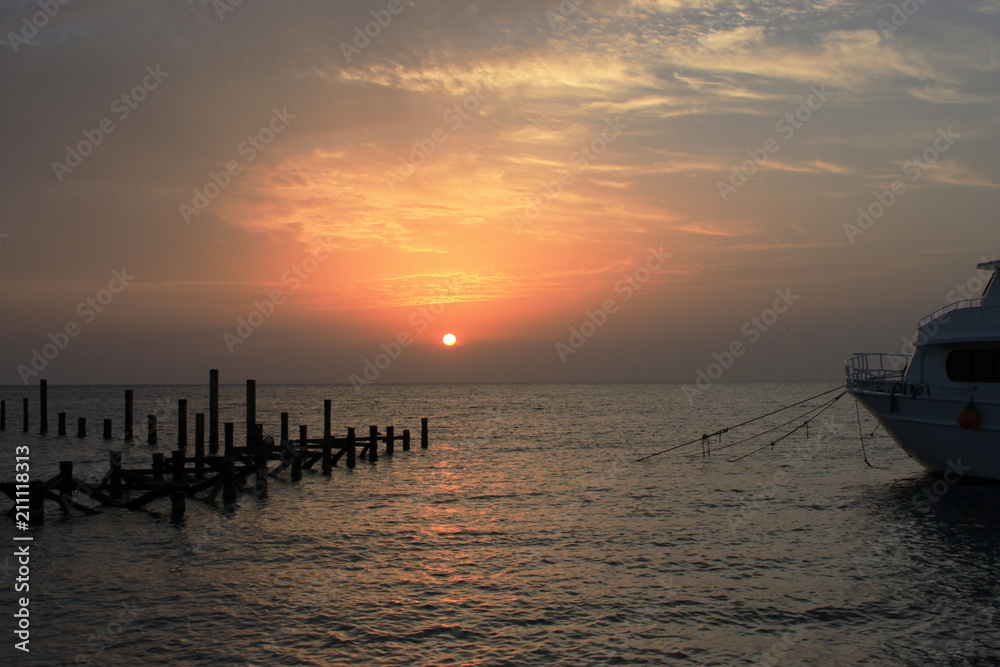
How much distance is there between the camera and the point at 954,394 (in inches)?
971

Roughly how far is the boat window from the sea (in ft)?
13.9

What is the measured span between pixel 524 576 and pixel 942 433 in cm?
1807

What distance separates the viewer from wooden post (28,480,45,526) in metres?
19.5

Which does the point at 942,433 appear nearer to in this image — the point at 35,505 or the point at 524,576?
the point at 524,576

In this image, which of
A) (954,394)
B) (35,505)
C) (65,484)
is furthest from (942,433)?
(35,505)

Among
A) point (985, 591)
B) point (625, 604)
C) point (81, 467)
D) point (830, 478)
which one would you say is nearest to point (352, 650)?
point (625, 604)

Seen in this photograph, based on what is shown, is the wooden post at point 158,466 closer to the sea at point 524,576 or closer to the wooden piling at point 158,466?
the wooden piling at point 158,466

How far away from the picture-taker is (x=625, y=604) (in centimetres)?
1398

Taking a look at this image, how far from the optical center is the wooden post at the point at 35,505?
64.1ft

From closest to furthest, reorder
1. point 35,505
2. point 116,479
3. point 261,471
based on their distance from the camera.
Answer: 1. point 35,505
2. point 116,479
3. point 261,471

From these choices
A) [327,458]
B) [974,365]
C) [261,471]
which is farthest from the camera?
[327,458]

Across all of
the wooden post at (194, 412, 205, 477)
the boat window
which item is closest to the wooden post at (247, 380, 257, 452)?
the wooden post at (194, 412, 205, 477)

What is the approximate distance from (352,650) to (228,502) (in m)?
13.3

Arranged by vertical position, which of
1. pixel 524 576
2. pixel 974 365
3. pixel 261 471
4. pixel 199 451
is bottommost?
pixel 524 576
